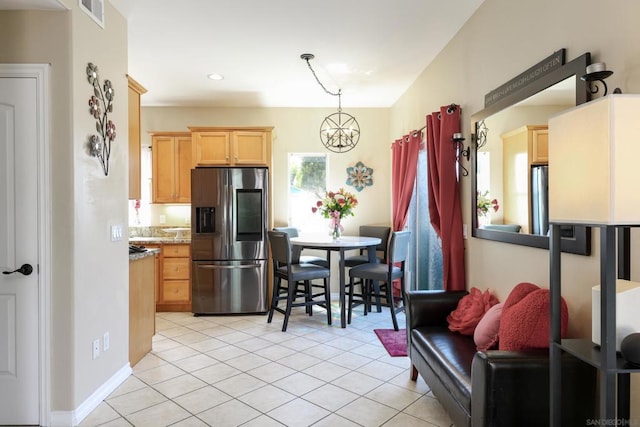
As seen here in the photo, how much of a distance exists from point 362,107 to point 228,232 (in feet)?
9.00

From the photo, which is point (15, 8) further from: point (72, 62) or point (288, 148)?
point (288, 148)

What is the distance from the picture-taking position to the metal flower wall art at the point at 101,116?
2541 millimetres

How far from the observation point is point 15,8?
2291 mm

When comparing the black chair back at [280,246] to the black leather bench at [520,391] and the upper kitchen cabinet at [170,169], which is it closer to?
the upper kitchen cabinet at [170,169]

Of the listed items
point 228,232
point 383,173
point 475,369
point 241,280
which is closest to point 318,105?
point 383,173

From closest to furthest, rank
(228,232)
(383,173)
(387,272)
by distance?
(387,272), (228,232), (383,173)

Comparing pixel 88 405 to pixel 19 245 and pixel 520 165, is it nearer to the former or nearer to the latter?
pixel 19 245

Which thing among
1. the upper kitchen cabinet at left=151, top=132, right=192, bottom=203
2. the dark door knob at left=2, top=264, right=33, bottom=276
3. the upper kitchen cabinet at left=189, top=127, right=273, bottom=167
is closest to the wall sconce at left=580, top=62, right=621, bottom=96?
the dark door knob at left=2, top=264, right=33, bottom=276

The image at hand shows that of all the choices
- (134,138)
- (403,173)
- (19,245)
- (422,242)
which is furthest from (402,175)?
(19,245)

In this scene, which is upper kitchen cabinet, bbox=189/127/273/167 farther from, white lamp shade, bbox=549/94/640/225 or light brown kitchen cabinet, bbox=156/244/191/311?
white lamp shade, bbox=549/94/640/225

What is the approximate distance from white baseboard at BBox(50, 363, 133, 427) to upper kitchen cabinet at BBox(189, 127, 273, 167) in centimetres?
281

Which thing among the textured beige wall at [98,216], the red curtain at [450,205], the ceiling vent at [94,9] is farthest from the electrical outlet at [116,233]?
the red curtain at [450,205]

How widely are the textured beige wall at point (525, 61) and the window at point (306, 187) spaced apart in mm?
2233

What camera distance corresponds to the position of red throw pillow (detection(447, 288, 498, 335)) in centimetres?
246
